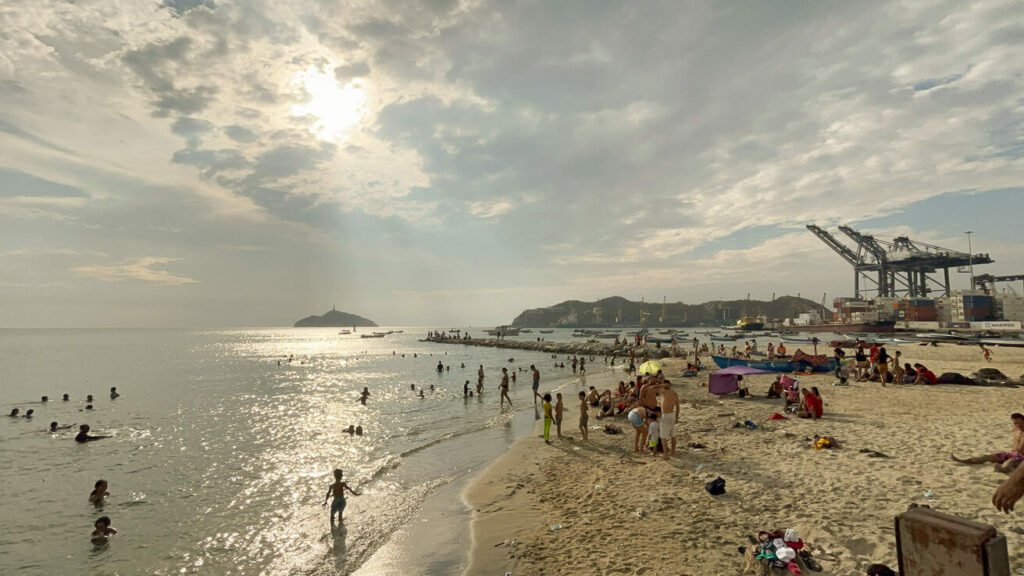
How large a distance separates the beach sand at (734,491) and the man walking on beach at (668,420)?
0.40 meters

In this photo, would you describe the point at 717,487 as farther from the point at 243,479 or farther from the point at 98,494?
the point at 98,494

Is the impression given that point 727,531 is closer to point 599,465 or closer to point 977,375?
point 599,465

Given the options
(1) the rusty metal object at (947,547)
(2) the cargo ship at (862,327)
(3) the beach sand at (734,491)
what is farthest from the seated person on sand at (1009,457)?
(2) the cargo ship at (862,327)

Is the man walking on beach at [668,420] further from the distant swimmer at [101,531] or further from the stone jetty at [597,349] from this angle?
the stone jetty at [597,349]

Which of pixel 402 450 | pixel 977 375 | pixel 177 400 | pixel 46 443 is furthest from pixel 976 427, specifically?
pixel 177 400

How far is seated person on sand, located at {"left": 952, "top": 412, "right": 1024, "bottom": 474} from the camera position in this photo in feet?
25.1

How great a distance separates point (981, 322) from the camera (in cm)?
6581

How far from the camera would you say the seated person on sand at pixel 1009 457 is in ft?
25.1

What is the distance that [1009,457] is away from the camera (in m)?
7.86

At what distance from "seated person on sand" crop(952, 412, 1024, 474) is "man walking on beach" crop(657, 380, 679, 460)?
5219mm

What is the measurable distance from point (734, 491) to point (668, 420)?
8.44ft

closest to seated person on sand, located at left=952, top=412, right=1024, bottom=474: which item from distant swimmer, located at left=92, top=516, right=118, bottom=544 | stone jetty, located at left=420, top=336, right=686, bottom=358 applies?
distant swimmer, located at left=92, top=516, right=118, bottom=544

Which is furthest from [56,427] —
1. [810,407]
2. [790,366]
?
[790,366]

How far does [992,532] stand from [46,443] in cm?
2851
